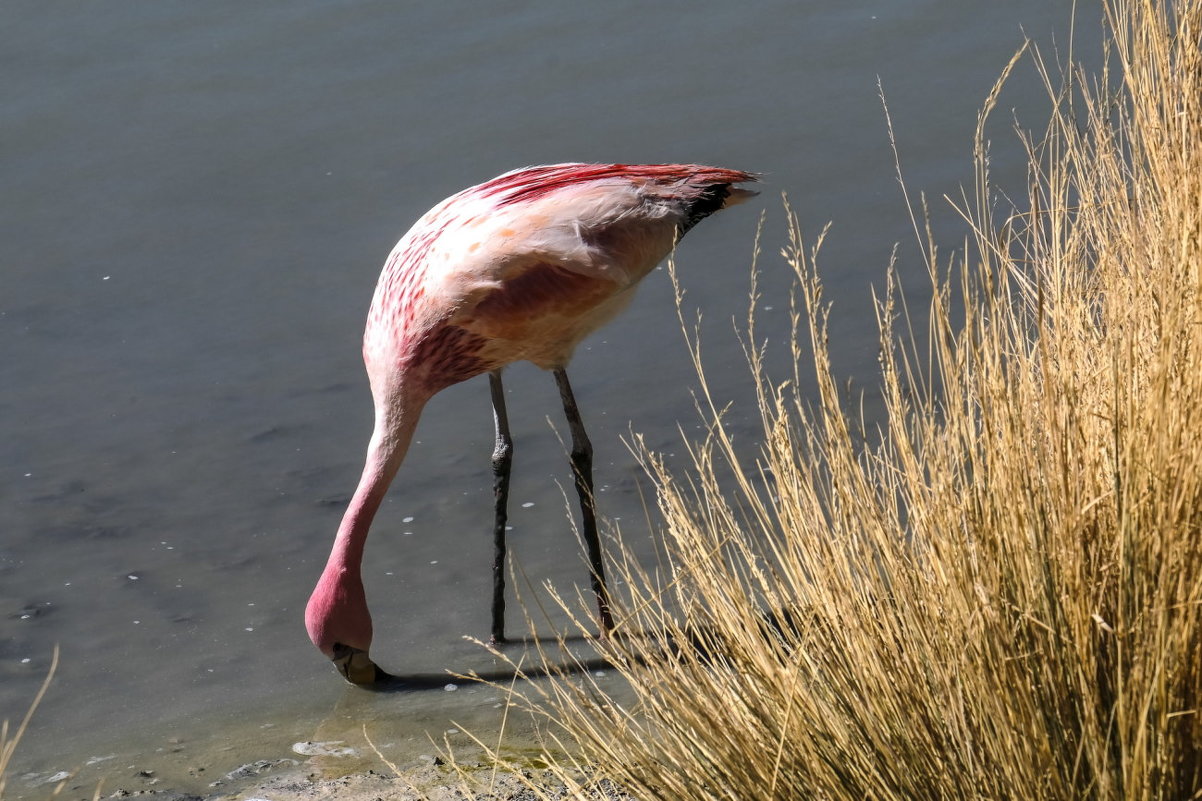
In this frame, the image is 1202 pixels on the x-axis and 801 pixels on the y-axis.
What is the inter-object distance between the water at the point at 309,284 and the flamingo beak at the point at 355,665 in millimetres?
68

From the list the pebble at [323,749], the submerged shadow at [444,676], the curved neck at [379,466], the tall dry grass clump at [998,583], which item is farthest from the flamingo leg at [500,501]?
the tall dry grass clump at [998,583]

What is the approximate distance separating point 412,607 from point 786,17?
5.31 metres

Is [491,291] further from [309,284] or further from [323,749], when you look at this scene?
[309,284]

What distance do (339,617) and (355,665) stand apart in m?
0.23

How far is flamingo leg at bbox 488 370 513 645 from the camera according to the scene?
14.7ft

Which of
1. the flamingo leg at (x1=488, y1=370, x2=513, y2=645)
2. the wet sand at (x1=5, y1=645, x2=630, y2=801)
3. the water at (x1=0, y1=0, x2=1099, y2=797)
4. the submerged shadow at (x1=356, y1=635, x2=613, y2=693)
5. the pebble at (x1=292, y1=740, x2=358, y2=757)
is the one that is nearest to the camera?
the wet sand at (x1=5, y1=645, x2=630, y2=801)

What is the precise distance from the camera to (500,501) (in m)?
4.57

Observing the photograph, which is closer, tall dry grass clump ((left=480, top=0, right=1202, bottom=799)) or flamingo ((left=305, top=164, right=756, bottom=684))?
tall dry grass clump ((left=480, top=0, right=1202, bottom=799))

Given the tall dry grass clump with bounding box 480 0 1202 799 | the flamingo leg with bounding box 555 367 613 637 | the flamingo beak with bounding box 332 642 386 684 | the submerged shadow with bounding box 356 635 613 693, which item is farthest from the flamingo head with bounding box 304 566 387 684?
the tall dry grass clump with bounding box 480 0 1202 799

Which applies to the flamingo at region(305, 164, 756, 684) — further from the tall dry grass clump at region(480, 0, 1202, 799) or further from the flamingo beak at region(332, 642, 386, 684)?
the tall dry grass clump at region(480, 0, 1202, 799)

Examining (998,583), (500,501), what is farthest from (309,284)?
(998,583)

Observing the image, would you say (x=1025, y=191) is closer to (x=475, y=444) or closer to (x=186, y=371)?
(x=475, y=444)

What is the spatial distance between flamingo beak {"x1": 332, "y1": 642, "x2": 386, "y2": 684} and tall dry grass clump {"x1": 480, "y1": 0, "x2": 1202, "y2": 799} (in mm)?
1635

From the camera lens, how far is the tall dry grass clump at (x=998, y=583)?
1968 mm
